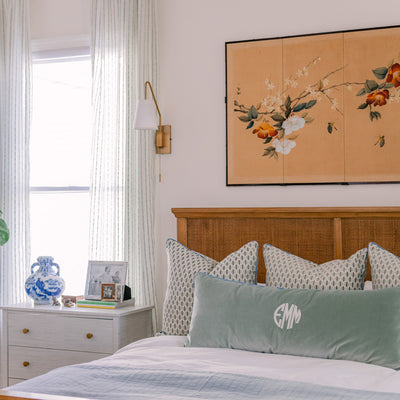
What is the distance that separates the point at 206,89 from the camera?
3318mm

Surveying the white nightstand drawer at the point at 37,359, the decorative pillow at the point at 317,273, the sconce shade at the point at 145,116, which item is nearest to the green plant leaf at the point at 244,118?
the sconce shade at the point at 145,116

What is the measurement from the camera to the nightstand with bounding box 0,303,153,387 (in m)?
3.02

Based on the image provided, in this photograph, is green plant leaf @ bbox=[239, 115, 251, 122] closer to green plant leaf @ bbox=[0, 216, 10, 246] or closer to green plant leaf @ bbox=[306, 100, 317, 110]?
green plant leaf @ bbox=[306, 100, 317, 110]

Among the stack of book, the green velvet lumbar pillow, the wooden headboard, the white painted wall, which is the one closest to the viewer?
the green velvet lumbar pillow

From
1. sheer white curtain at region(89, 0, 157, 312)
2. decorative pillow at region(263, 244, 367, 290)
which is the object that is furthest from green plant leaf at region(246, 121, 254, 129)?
decorative pillow at region(263, 244, 367, 290)

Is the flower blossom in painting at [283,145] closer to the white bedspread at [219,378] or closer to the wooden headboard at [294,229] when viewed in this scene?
the wooden headboard at [294,229]

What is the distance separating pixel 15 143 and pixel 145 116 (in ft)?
3.27

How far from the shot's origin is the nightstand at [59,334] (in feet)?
9.92

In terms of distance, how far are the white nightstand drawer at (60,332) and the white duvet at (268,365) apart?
0.61 metres

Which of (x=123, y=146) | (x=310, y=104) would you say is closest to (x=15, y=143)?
(x=123, y=146)

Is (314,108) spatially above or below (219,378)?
above

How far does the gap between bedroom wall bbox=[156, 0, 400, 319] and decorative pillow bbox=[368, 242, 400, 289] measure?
0.56 meters

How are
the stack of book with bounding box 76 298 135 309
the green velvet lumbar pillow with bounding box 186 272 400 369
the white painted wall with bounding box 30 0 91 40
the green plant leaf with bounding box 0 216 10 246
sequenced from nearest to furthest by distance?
the green velvet lumbar pillow with bounding box 186 272 400 369, the stack of book with bounding box 76 298 135 309, the green plant leaf with bounding box 0 216 10 246, the white painted wall with bounding box 30 0 91 40

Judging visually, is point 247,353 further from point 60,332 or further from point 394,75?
point 394,75
